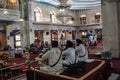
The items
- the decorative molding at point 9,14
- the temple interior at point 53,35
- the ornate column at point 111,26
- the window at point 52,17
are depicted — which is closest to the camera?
the temple interior at point 53,35

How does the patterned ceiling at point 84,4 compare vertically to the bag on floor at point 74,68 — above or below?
above

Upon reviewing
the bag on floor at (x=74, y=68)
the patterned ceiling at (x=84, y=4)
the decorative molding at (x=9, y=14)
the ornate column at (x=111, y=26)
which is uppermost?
the patterned ceiling at (x=84, y=4)

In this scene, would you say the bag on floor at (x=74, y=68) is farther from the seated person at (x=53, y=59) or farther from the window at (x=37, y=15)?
the window at (x=37, y=15)

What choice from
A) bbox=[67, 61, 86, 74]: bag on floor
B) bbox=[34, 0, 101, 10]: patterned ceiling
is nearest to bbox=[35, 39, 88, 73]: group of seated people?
bbox=[67, 61, 86, 74]: bag on floor

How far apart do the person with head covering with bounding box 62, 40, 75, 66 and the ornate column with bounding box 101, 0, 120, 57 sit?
17.7 feet

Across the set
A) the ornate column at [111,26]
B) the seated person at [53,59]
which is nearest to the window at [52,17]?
the ornate column at [111,26]

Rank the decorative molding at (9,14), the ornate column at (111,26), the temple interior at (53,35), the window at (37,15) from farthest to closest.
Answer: the window at (37,15) < the decorative molding at (9,14) < the ornate column at (111,26) < the temple interior at (53,35)

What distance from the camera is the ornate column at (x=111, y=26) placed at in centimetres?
1032

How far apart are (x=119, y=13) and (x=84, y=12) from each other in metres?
19.9

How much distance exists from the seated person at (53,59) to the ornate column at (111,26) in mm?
6016

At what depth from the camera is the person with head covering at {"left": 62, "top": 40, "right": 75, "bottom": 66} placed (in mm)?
5688

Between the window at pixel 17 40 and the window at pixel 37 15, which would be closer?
the window at pixel 17 40

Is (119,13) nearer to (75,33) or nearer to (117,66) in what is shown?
(117,66)

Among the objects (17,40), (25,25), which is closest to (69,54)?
(25,25)
